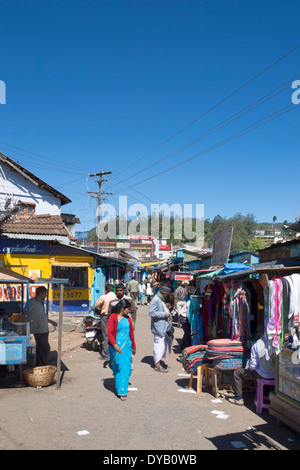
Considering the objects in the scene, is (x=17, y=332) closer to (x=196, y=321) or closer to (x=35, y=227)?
(x=196, y=321)

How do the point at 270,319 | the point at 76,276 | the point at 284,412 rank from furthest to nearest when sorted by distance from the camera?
the point at 76,276
the point at 270,319
the point at 284,412

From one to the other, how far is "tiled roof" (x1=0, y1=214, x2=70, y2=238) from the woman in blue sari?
35.2 feet

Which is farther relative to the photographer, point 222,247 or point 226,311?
point 222,247

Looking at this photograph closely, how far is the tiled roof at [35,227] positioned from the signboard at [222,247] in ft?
22.6

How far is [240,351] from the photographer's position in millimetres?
6922

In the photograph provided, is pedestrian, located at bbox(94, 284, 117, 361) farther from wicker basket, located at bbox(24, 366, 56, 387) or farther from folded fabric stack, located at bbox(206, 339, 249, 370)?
folded fabric stack, located at bbox(206, 339, 249, 370)

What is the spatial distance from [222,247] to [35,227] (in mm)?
8326

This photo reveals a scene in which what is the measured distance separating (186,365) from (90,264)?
11.4m

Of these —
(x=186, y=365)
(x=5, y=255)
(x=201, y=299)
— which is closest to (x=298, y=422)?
(x=186, y=365)

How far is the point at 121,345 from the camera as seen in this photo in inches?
273

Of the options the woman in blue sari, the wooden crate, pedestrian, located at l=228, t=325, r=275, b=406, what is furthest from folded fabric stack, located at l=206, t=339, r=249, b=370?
the woman in blue sari

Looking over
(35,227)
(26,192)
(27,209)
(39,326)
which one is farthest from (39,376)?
(26,192)

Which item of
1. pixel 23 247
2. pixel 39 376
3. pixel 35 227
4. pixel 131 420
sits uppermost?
pixel 35 227
